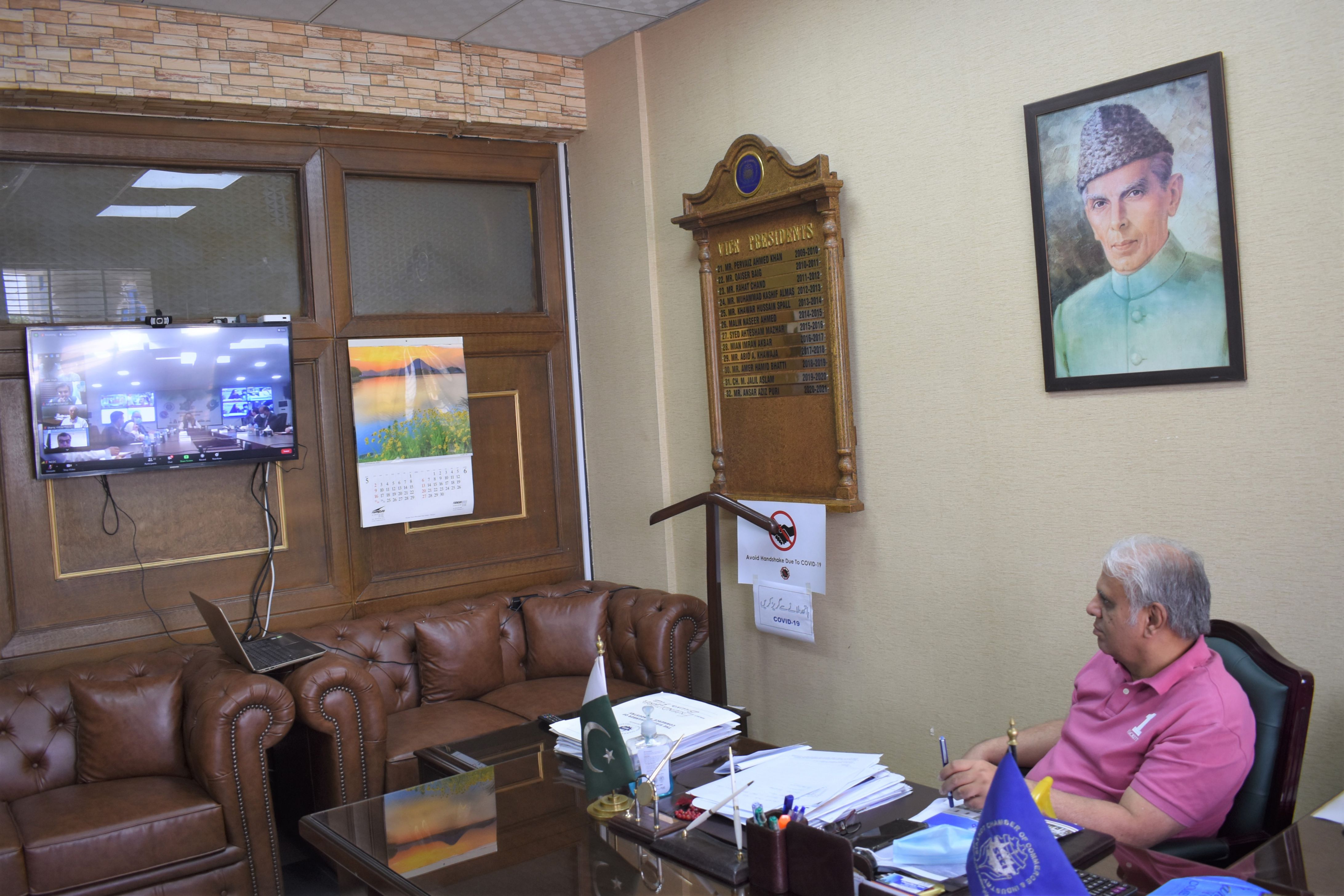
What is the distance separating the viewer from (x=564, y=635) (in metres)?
4.28

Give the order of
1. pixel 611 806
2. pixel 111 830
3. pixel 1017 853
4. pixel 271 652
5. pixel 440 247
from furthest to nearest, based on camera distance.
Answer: pixel 440 247
pixel 271 652
pixel 111 830
pixel 611 806
pixel 1017 853

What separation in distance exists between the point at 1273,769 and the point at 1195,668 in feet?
0.74

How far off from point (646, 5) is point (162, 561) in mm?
2785

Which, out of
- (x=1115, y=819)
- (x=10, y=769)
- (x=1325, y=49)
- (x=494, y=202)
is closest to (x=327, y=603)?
(x=10, y=769)

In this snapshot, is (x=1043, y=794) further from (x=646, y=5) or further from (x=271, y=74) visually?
(x=271, y=74)

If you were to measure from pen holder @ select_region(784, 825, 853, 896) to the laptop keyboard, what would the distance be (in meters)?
2.32

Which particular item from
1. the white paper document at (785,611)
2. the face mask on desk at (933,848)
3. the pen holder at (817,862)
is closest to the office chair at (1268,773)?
the face mask on desk at (933,848)

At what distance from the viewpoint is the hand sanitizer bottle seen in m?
2.15

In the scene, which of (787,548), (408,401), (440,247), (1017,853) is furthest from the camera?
(440,247)

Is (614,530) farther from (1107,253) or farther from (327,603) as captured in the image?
(1107,253)

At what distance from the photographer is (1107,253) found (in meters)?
2.82

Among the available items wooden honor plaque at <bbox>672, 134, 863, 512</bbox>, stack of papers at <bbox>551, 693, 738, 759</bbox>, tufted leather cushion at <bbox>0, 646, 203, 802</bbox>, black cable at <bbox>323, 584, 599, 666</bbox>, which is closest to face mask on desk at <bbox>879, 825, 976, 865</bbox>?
stack of papers at <bbox>551, 693, 738, 759</bbox>

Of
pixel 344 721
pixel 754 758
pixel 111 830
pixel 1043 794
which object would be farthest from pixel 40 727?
pixel 1043 794

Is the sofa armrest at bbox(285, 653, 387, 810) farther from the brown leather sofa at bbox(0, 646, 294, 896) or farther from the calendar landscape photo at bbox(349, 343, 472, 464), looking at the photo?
the calendar landscape photo at bbox(349, 343, 472, 464)
